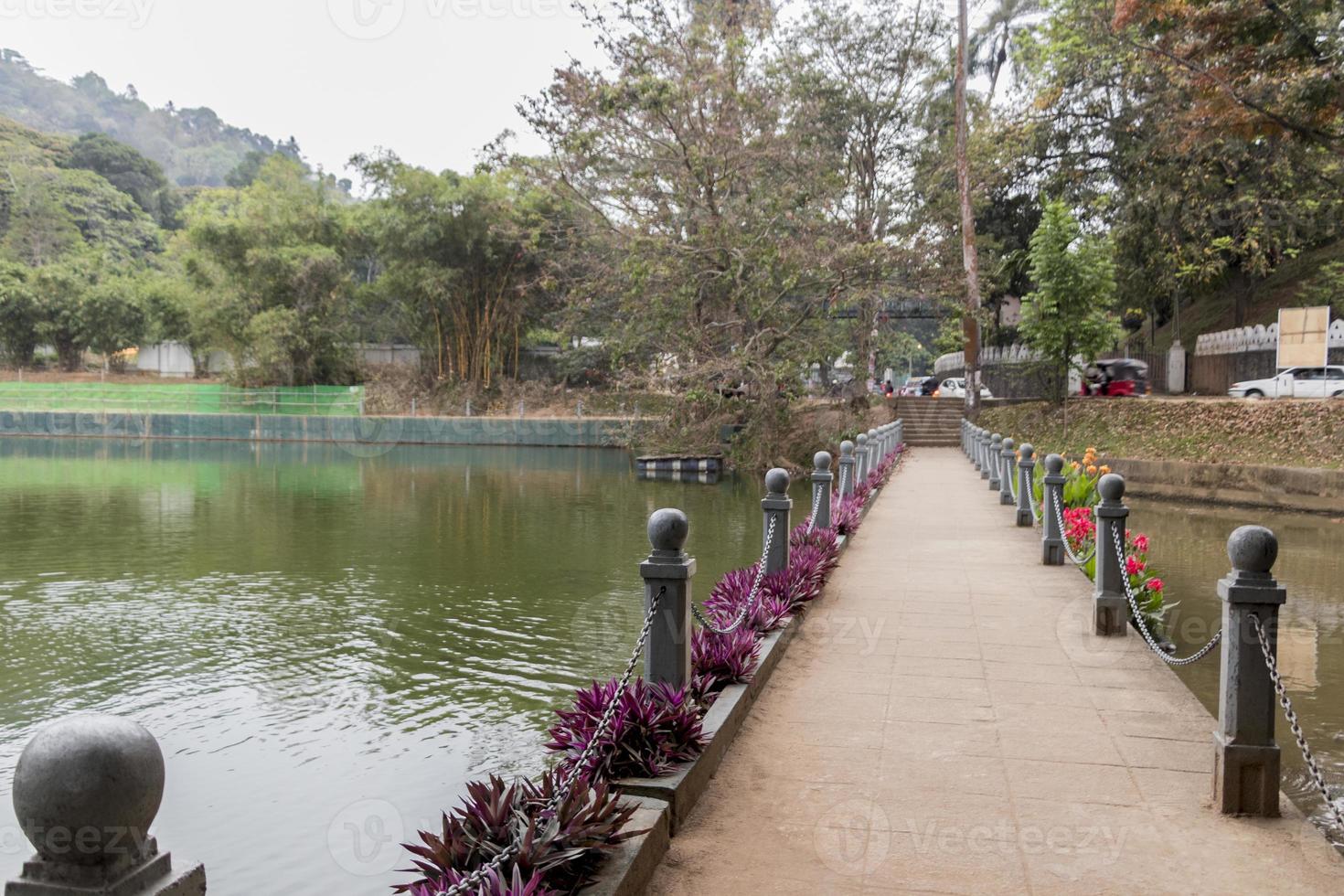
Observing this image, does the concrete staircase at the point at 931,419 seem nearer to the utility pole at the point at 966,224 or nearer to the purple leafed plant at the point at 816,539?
the utility pole at the point at 966,224

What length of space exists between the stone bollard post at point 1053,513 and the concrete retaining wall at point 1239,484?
34.1ft

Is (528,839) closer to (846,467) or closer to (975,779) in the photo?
(975,779)

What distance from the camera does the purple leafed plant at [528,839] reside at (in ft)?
11.1

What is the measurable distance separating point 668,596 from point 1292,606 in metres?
9.53

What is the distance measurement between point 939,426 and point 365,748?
31.1 metres

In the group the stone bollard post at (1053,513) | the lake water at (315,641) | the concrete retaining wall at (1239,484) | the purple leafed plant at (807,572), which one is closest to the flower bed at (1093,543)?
the stone bollard post at (1053,513)

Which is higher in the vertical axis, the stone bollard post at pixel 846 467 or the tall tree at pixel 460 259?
the tall tree at pixel 460 259

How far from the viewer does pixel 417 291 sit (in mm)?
44781

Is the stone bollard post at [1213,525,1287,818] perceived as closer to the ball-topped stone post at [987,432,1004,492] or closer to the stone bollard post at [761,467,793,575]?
the stone bollard post at [761,467,793,575]

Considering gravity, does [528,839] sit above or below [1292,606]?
above

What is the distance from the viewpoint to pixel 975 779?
192 inches

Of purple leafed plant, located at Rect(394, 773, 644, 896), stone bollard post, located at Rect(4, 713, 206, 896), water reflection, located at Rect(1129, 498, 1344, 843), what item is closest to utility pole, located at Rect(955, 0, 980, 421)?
water reflection, located at Rect(1129, 498, 1344, 843)

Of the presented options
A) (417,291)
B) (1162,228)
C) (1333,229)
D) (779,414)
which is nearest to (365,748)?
(779,414)

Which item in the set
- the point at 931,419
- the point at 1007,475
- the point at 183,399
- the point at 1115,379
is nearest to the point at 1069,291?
the point at 1115,379
